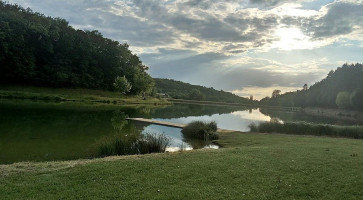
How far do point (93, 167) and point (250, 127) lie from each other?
24.9 metres

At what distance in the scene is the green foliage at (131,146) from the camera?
52.8 feet

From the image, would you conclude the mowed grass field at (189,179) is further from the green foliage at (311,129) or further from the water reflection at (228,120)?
the water reflection at (228,120)

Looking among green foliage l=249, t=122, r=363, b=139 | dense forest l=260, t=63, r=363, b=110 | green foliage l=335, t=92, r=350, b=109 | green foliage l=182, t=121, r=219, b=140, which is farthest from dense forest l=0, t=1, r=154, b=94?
dense forest l=260, t=63, r=363, b=110

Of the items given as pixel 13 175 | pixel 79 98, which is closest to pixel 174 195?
pixel 13 175

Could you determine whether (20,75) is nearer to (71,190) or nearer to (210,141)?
(210,141)

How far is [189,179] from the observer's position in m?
9.48

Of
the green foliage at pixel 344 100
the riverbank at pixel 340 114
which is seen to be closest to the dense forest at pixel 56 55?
the riverbank at pixel 340 114

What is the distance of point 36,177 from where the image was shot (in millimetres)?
9523

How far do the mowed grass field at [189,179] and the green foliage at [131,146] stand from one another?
15.0 feet

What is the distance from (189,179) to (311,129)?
25.5 metres

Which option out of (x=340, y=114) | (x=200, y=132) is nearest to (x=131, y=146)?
(x=200, y=132)

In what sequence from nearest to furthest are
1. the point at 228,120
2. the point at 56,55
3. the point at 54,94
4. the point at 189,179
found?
the point at 189,179, the point at 228,120, the point at 54,94, the point at 56,55

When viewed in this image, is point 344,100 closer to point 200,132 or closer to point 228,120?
point 228,120

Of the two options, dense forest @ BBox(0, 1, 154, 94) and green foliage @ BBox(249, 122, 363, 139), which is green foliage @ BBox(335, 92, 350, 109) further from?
green foliage @ BBox(249, 122, 363, 139)
